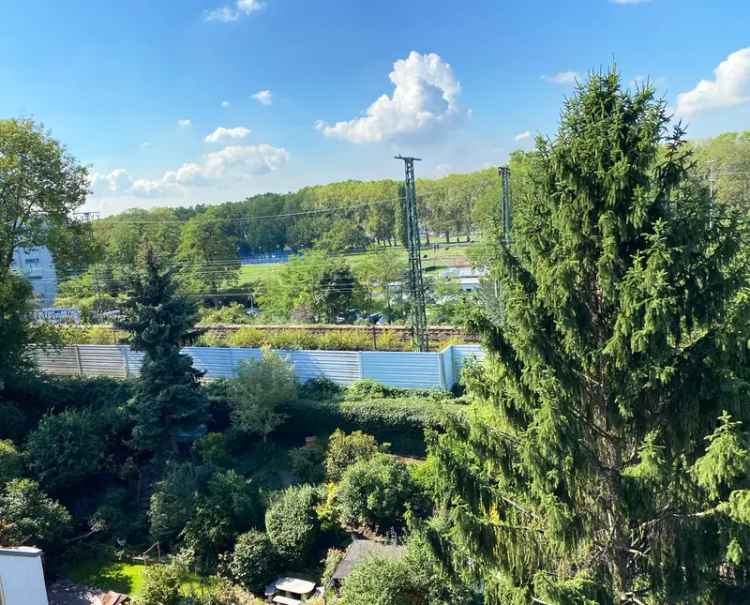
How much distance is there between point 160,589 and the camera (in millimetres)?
10516

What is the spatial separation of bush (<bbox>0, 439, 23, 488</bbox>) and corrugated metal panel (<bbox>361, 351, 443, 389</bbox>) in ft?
36.8

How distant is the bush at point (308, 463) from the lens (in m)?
15.4

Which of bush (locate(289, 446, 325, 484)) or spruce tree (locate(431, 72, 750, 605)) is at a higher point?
spruce tree (locate(431, 72, 750, 605))

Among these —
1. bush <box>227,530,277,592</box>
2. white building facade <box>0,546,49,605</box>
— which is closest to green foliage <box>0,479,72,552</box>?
white building facade <box>0,546,49,605</box>

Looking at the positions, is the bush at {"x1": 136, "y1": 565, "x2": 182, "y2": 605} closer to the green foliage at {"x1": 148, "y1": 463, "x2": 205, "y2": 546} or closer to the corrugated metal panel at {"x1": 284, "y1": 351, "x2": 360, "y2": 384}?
the green foliage at {"x1": 148, "y1": 463, "x2": 205, "y2": 546}

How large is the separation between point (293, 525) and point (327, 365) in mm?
8591

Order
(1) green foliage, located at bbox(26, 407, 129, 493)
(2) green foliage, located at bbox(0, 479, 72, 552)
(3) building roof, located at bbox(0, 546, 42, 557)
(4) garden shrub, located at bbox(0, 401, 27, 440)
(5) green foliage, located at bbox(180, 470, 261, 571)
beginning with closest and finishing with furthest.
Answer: (3) building roof, located at bbox(0, 546, 42, 557), (2) green foliage, located at bbox(0, 479, 72, 552), (5) green foliage, located at bbox(180, 470, 261, 571), (1) green foliage, located at bbox(26, 407, 129, 493), (4) garden shrub, located at bbox(0, 401, 27, 440)

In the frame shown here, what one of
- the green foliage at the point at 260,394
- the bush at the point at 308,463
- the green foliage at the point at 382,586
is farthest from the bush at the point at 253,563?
the green foliage at the point at 260,394

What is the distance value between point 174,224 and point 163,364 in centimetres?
5053

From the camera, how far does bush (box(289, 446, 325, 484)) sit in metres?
15.4

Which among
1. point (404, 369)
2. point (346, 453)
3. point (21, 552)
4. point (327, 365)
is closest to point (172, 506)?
point (21, 552)

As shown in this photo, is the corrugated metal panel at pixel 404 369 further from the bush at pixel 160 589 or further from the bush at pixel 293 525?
the bush at pixel 160 589

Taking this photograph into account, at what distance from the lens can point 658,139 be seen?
5.76 metres

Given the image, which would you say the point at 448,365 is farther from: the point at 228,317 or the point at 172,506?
the point at 228,317
